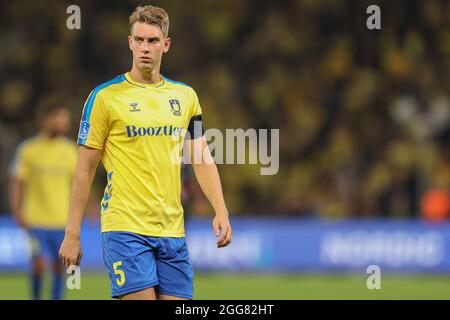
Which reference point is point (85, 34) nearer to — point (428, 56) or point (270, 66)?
point (270, 66)

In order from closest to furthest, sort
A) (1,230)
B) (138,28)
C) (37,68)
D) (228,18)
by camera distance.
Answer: (138,28) → (1,230) → (37,68) → (228,18)

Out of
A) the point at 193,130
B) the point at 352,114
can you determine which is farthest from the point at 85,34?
the point at 193,130

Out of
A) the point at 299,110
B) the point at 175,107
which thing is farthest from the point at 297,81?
the point at 175,107

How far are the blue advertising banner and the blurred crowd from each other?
67.4 inches

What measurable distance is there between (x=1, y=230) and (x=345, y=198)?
644 cm

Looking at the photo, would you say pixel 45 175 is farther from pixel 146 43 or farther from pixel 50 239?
pixel 146 43

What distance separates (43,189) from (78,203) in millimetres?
5379

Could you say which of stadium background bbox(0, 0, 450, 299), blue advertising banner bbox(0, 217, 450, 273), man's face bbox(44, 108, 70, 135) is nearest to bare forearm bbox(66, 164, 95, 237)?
man's face bbox(44, 108, 70, 135)

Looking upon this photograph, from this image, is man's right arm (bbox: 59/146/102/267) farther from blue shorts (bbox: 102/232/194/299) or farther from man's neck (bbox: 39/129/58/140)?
man's neck (bbox: 39/129/58/140)

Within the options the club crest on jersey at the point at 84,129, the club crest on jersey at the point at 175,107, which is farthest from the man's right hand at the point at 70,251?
the club crest on jersey at the point at 175,107

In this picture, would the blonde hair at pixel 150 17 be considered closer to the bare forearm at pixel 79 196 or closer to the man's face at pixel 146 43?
the man's face at pixel 146 43

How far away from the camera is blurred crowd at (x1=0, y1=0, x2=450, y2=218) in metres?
→ 19.1

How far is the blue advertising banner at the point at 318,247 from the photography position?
53.8 feet

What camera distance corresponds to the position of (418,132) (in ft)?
64.4
